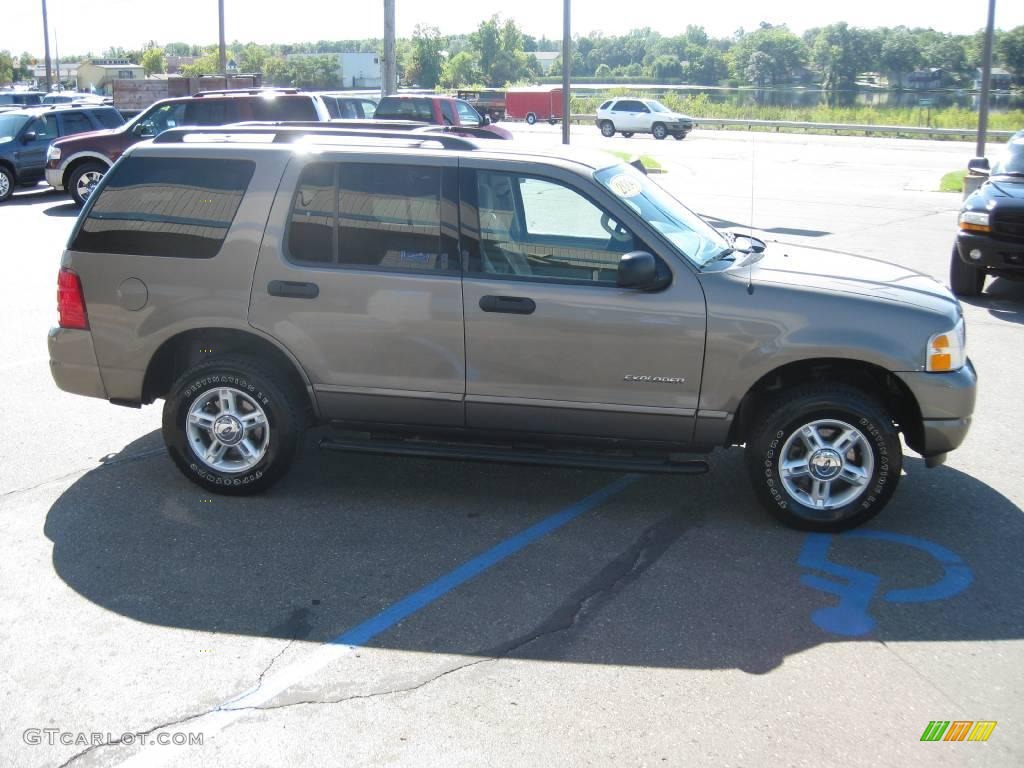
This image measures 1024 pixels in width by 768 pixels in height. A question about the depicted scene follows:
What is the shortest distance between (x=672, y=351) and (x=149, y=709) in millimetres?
2837

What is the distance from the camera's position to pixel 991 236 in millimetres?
10898

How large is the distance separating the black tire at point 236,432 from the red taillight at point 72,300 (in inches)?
24.7

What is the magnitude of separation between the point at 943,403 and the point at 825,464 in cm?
63

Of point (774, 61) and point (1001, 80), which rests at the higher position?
point (774, 61)

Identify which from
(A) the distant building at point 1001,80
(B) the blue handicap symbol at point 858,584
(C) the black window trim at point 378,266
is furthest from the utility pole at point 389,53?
(A) the distant building at point 1001,80

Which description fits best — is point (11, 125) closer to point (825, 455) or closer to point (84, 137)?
point (84, 137)

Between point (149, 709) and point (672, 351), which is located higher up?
point (672, 351)

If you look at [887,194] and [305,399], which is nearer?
[305,399]

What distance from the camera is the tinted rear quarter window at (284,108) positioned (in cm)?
1881

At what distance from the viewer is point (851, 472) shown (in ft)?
17.5

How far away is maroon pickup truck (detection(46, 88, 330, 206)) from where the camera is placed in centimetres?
1889

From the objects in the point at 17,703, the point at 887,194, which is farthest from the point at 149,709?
the point at 887,194

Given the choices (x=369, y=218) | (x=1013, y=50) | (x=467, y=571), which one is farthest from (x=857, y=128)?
(x=467, y=571)

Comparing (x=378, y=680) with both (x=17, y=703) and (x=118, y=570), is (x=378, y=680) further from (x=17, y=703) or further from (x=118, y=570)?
(x=118, y=570)
